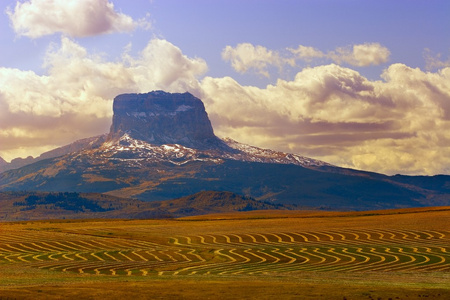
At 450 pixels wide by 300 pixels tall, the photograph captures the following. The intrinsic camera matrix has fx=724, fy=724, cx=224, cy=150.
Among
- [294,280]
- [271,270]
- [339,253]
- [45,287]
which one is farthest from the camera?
[339,253]

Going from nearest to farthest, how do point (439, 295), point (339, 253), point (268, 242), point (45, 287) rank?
point (439, 295) → point (45, 287) → point (339, 253) → point (268, 242)

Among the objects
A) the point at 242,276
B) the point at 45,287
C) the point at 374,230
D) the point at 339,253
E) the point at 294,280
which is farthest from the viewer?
the point at 374,230

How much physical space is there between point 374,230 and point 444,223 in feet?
53.6

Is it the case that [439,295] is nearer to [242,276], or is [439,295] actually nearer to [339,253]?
[242,276]

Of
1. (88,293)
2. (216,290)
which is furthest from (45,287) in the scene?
(216,290)

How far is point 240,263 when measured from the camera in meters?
84.9

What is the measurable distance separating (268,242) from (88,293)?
6433cm

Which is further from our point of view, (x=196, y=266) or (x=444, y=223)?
(x=444, y=223)

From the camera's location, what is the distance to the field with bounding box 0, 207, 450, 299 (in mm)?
54156

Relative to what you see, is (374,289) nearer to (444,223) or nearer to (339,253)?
(339,253)

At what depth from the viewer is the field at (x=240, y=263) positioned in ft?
178

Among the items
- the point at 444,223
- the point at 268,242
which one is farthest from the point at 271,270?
the point at 444,223

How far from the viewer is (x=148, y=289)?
54.9m

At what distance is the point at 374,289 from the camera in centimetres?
5500
